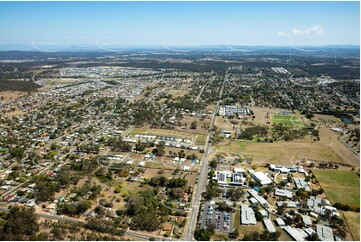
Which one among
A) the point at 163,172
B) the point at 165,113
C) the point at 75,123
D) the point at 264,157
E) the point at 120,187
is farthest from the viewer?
the point at 165,113

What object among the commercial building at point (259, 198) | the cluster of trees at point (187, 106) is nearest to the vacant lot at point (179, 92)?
the cluster of trees at point (187, 106)

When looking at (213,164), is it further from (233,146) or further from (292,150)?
(292,150)

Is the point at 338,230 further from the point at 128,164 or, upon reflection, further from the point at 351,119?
the point at 351,119

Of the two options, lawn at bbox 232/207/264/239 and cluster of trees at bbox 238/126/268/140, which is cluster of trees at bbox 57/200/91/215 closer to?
lawn at bbox 232/207/264/239

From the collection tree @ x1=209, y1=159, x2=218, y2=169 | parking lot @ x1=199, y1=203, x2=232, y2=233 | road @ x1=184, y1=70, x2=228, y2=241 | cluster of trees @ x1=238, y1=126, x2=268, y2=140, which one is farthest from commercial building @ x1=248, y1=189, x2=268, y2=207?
cluster of trees @ x1=238, y1=126, x2=268, y2=140

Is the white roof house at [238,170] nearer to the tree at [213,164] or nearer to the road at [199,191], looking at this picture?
the tree at [213,164]

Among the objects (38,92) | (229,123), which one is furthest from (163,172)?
(38,92)

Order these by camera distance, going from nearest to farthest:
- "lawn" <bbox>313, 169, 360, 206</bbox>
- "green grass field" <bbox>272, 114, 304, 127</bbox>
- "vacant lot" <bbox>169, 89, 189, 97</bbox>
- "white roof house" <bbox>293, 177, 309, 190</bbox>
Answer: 1. "lawn" <bbox>313, 169, 360, 206</bbox>
2. "white roof house" <bbox>293, 177, 309, 190</bbox>
3. "green grass field" <bbox>272, 114, 304, 127</bbox>
4. "vacant lot" <bbox>169, 89, 189, 97</bbox>
